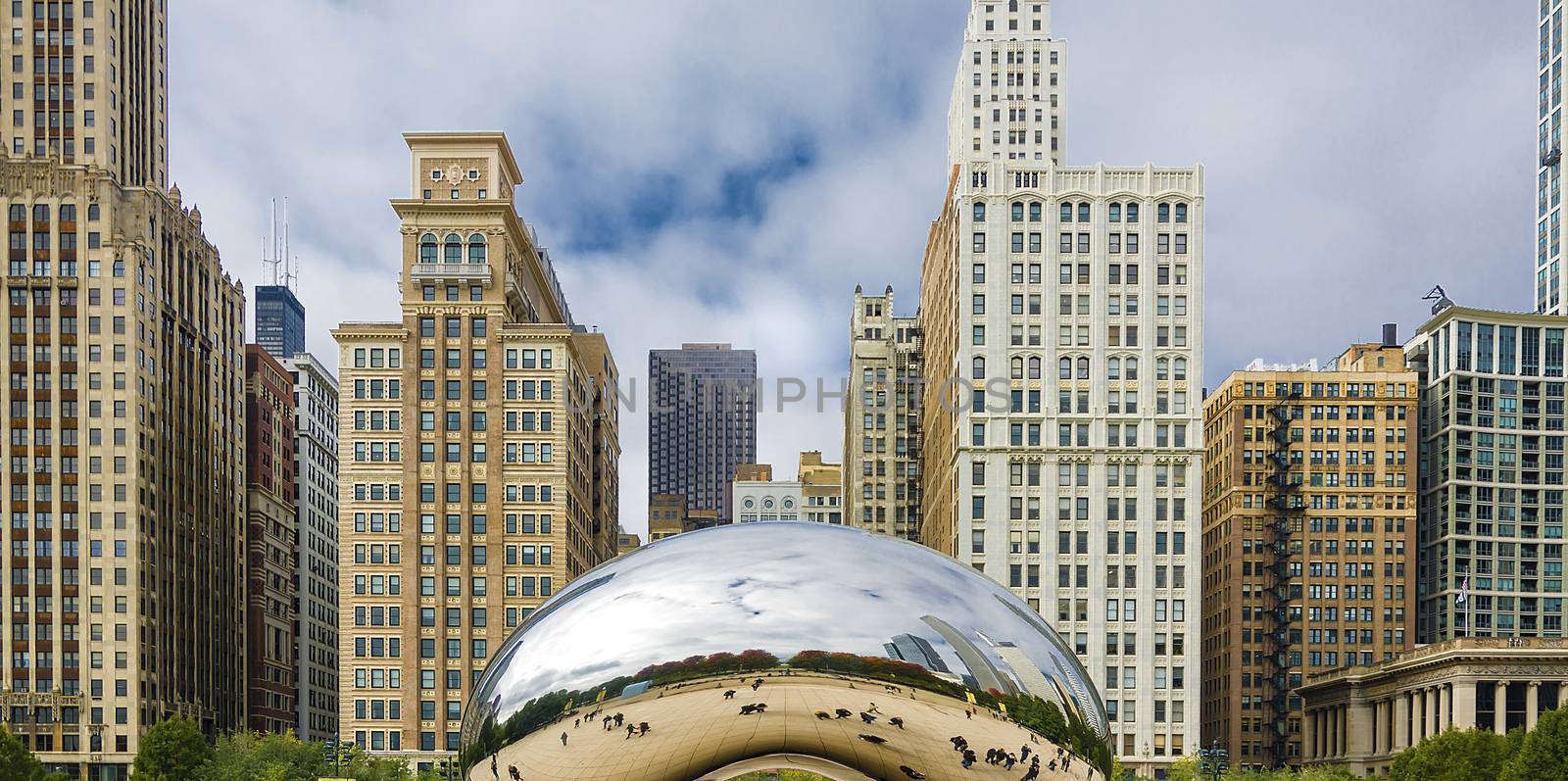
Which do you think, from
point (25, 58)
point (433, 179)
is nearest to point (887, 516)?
point (433, 179)

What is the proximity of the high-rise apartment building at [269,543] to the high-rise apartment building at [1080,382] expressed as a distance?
207 ft

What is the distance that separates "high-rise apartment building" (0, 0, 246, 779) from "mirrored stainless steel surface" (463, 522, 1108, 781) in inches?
3563

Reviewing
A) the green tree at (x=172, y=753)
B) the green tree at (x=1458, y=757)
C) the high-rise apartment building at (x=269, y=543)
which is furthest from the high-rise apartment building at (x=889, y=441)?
the green tree at (x=172, y=753)

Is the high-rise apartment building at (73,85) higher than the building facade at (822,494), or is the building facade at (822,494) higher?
the high-rise apartment building at (73,85)

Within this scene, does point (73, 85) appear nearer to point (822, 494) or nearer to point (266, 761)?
point (266, 761)

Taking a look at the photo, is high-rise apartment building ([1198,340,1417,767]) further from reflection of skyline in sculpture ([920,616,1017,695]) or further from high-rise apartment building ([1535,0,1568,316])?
reflection of skyline in sculpture ([920,616,1017,695])

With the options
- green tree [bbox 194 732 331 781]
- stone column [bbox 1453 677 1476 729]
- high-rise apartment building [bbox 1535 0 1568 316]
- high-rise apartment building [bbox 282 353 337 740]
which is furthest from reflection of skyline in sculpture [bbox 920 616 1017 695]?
high-rise apartment building [bbox 1535 0 1568 316]

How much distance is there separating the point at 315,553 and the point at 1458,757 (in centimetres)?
10473

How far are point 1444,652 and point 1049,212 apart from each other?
3805 centimetres

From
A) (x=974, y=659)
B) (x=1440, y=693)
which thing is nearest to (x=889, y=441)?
(x=1440, y=693)

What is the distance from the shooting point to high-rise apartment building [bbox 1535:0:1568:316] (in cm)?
13438

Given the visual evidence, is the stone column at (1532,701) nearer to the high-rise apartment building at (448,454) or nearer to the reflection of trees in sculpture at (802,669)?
the high-rise apartment building at (448,454)

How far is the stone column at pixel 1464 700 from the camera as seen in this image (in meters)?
87.0

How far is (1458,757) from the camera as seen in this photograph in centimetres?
6700
